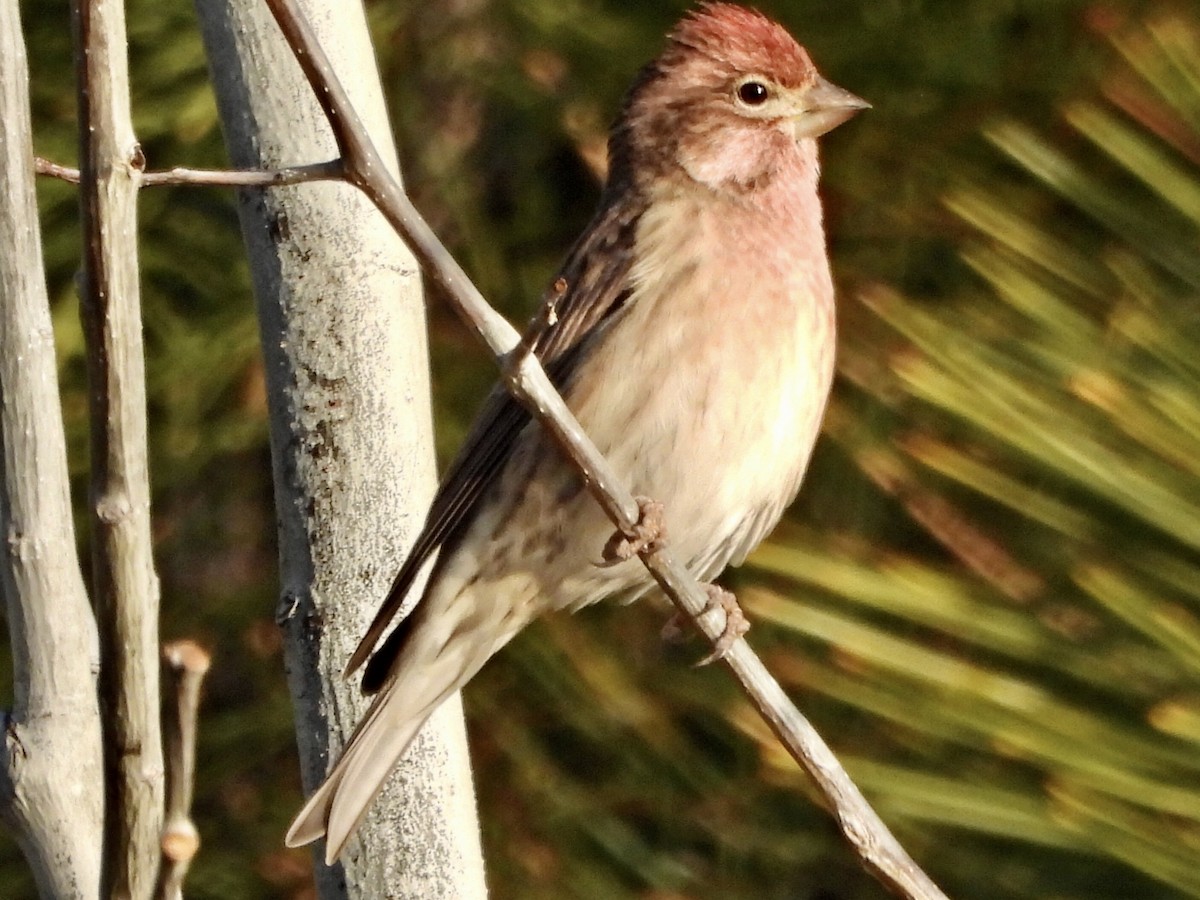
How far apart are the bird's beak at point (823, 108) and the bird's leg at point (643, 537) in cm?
70

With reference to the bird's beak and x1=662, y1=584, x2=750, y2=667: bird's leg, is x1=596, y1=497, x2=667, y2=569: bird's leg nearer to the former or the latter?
x1=662, y1=584, x2=750, y2=667: bird's leg

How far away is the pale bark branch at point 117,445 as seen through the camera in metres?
1.76

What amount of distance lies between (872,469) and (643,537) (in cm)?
34

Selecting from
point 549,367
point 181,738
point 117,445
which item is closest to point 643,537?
point 549,367

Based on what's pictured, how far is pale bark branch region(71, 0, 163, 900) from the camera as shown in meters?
1.76

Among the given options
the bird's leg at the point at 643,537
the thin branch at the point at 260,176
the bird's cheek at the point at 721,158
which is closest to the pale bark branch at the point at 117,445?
the thin branch at the point at 260,176

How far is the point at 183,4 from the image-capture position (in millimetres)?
3650

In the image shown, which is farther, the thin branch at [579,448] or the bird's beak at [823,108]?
the bird's beak at [823,108]

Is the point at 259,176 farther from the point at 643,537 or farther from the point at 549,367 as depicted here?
the point at 549,367

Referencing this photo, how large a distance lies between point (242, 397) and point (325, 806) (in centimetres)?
118

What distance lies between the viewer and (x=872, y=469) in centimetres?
282

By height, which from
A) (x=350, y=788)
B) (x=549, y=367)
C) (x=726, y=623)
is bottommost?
(x=350, y=788)

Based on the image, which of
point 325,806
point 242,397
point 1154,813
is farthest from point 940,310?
point 242,397

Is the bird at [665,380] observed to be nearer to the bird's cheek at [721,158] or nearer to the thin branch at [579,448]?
the bird's cheek at [721,158]
